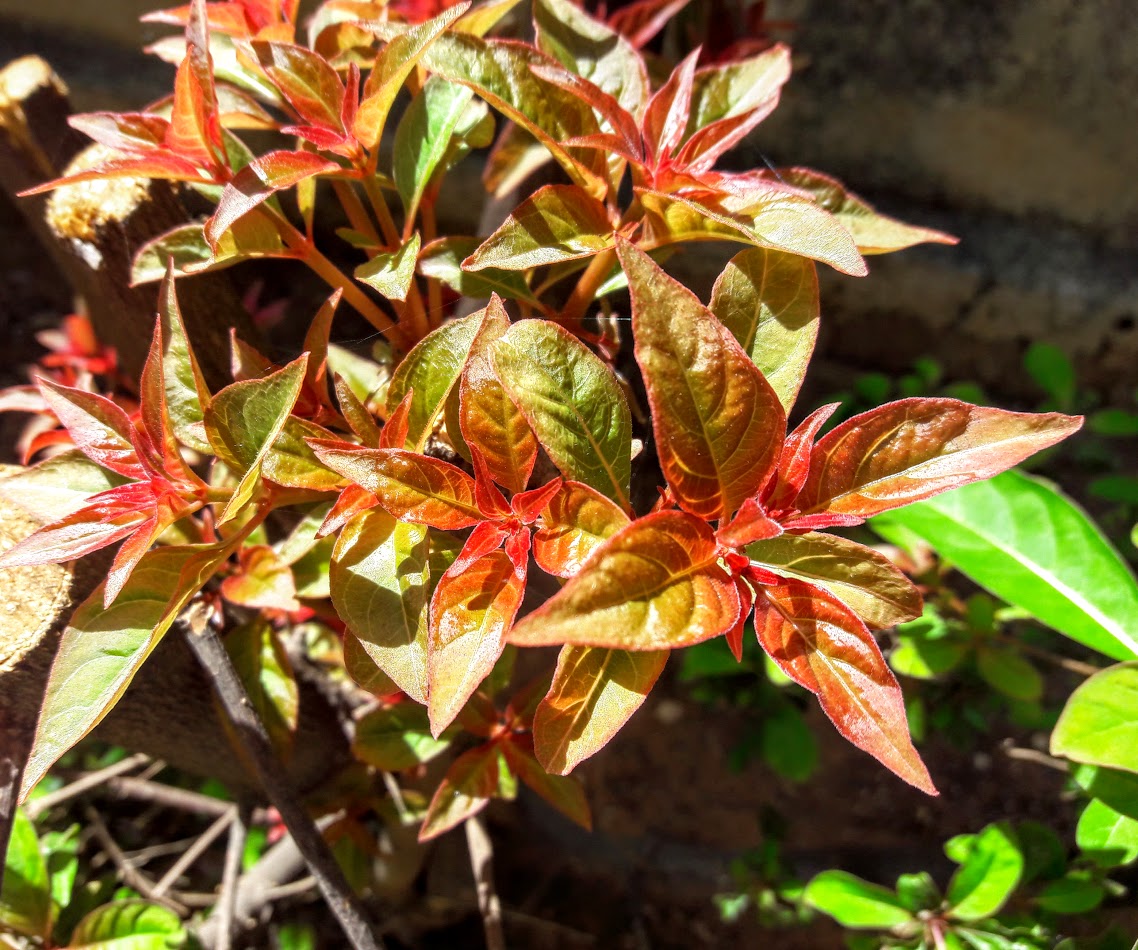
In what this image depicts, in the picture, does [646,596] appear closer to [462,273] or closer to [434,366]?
[434,366]

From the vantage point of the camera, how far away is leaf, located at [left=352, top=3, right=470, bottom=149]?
1.90 feet

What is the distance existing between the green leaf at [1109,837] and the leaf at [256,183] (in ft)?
A: 3.12

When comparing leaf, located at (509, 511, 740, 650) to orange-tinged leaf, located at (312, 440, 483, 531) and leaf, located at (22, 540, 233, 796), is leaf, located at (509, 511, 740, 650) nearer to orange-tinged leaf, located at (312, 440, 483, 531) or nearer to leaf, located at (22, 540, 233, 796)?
orange-tinged leaf, located at (312, 440, 483, 531)

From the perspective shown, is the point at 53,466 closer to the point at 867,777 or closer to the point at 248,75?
the point at 248,75

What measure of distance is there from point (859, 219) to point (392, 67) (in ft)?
1.27

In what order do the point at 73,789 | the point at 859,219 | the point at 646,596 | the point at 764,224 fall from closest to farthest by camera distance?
the point at 646,596
the point at 764,224
the point at 859,219
the point at 73,789

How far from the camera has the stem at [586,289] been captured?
2.40ft

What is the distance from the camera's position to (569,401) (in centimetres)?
56

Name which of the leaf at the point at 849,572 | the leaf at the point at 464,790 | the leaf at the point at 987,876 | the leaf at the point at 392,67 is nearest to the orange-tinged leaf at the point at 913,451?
the leaf at the point at 849,572

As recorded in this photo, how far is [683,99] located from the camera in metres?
0.66

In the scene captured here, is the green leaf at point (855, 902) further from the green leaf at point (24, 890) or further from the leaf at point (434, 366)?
the green leaf at point (24, 890)

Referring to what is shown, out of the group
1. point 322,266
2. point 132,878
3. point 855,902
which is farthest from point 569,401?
point 132,878

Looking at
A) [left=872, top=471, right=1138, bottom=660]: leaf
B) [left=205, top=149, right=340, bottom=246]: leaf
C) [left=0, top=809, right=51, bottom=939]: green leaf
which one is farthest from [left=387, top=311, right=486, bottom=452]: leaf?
[left=0, top=809, right=51, bottom=939]: green leaf

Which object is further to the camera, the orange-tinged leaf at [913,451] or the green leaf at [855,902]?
the green leaf at [855,902]
